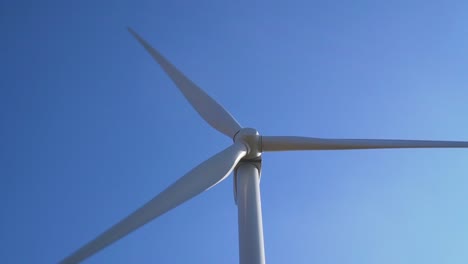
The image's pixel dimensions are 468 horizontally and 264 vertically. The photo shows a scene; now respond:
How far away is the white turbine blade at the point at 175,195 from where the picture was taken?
355 inches

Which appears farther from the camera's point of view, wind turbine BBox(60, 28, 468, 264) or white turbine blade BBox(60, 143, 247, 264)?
wind turbine BBox(60, 28, 468, 264)

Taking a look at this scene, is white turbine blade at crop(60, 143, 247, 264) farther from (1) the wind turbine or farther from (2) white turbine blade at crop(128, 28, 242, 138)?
(2) white turbine blade at crop(128, 28, 242, 138)

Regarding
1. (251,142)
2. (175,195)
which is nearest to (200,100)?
(251,142)

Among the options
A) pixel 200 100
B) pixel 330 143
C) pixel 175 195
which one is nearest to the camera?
pixel 175 195

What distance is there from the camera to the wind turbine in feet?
33.8

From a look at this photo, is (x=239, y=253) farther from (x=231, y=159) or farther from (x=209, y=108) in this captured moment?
(x=209, y=108)

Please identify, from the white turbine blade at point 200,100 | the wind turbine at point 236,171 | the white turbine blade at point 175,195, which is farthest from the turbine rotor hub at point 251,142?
the white turbine blade at point 200,100

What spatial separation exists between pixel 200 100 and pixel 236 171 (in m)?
3.56

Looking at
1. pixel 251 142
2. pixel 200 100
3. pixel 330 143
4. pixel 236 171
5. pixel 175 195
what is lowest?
pixel 175 195

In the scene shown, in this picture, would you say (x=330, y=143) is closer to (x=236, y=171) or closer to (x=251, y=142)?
(x=251, y=142)

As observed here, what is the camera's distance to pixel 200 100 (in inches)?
668

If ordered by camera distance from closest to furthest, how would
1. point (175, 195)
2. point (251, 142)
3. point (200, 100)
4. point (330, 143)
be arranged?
point (175, 195)
point (251, 142)
point (330, 143)
point (200, 100)

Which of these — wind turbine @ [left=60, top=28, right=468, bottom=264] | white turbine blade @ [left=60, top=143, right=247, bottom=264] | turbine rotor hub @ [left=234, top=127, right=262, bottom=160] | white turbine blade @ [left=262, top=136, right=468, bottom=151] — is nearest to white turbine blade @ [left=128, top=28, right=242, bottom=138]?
wind turbine @ [left=60, top=28, right=468, bottom=264]

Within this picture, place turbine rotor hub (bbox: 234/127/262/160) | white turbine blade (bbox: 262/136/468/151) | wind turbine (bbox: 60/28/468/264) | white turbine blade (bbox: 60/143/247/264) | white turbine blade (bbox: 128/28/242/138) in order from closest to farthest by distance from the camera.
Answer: white turbine blade (bbox: 60/143/247/264) → wind turbine (bbox: 60/28/468/264) → turbine rotor hub (bbox: 234/127/262/160) → white turbine blade (bbox: 262/136/468/151) → white turbine blade (bbox: 128/28/242/138)
